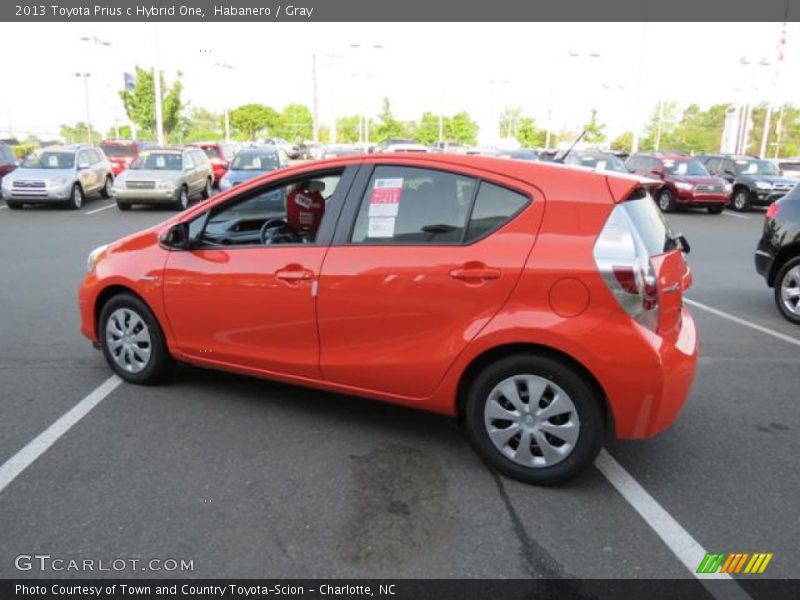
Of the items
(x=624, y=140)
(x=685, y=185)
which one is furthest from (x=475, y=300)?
(x=624, y=140)

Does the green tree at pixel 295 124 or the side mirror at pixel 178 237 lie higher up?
the green tree at pixel 295 124

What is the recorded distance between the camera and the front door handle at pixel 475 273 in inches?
132

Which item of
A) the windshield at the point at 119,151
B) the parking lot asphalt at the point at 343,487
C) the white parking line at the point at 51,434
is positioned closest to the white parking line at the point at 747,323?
the parking lot asphalt at the point at 343,487

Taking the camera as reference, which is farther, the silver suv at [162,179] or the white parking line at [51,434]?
the silver suv at [162,179]

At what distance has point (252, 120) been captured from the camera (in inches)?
3145

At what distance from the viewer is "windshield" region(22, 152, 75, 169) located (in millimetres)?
17344

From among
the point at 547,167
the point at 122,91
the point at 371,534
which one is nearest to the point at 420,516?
the point at 371,534

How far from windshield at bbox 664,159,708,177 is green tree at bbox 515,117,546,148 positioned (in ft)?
162

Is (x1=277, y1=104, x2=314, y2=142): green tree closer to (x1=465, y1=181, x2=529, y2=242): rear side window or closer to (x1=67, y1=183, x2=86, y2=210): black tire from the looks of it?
(x1=67, y1=183, x2=86, y2=210): black tire

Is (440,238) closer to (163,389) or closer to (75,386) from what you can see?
(163,389)

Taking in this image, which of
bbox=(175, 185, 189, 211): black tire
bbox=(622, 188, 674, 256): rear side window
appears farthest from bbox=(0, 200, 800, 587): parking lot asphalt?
bbox=(175, 185, 189, 211): black tire

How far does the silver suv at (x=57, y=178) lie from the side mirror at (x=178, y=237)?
45.8 feet
